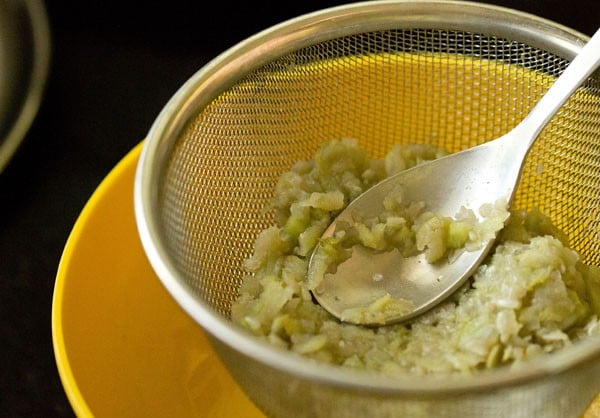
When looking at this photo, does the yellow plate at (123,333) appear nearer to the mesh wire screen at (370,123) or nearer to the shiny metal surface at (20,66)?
the mesh wire screen at (370,123)

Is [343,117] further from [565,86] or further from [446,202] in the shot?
[565,86]

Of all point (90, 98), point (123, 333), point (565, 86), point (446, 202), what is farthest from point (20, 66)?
point (565, 86)

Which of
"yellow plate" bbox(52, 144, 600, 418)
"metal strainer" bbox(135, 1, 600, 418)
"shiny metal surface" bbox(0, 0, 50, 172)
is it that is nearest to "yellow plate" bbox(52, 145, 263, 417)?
"yellow plate" bbox(52, 144, 600, 418)

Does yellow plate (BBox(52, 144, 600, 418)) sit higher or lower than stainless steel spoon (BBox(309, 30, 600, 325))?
lower

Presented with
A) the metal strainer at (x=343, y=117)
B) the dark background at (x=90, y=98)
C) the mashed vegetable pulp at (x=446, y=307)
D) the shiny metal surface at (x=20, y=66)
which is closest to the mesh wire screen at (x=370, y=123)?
the metal strainer at (x=343, y=117)

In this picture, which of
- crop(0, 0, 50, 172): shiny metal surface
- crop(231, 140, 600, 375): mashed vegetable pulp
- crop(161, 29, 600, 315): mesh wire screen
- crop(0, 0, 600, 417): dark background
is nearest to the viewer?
crop(231, 140, 600, 375): mashed vegetable pulp

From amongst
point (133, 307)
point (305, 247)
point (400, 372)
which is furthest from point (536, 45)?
point (133, 307)

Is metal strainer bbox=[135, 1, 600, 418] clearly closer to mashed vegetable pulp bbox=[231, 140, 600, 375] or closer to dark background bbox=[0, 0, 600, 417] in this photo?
mashed vegetable pulp bbox=[231, 140, 600, 375]
